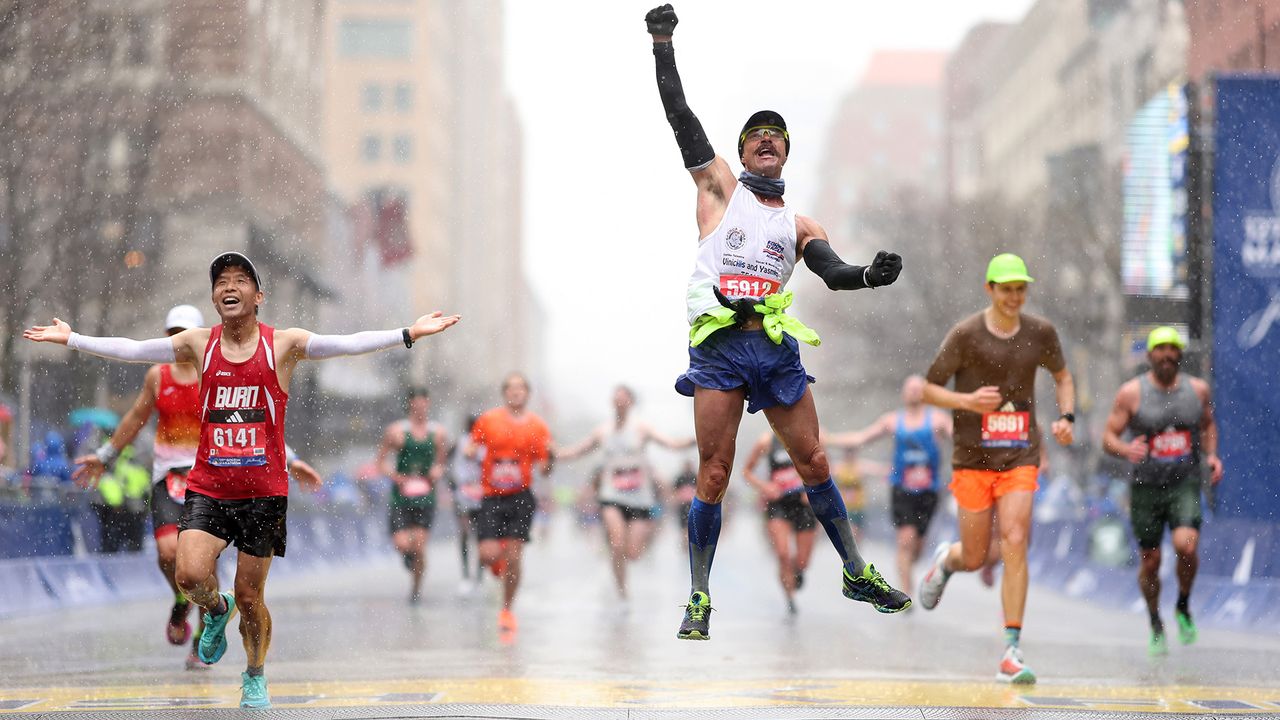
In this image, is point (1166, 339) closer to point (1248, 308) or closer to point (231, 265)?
point (1248, 308)

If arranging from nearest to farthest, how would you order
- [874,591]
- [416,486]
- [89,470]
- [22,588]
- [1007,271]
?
[874,591]
[1007,271]
[89,470]
[22,588]
[416,486]

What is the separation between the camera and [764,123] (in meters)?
7.19

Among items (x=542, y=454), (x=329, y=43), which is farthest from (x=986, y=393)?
(x=329, y=43)

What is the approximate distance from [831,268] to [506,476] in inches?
267

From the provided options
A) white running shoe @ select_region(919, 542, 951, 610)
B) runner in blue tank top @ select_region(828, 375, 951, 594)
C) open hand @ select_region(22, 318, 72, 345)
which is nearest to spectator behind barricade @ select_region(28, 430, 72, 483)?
runner in blue tank top @ select_region(828, 375, 951, 594)

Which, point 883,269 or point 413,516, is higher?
point 883,269

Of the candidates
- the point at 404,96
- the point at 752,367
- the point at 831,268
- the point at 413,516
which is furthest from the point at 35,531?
the point at 404,96

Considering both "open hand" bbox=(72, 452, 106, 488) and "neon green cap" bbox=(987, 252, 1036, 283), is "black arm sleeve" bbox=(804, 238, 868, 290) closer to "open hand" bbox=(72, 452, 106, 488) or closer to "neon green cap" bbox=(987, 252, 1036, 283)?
"neon green cap" bbox=(987, 252, 1036, 283)

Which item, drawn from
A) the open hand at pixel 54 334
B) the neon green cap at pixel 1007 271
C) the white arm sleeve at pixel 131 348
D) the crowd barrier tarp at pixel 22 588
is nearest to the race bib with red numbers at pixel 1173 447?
the neon green cap at pixel 1007 271

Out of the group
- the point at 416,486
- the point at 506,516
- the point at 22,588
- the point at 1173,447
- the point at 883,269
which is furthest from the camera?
the point at 416,486

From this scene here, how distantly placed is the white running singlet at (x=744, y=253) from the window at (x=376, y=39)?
107 meters

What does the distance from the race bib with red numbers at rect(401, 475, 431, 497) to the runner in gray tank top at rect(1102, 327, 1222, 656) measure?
23.0ft

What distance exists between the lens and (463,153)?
12950cm

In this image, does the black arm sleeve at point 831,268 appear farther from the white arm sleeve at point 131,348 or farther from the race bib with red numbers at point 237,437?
the white arm sleeve at point 131,348
